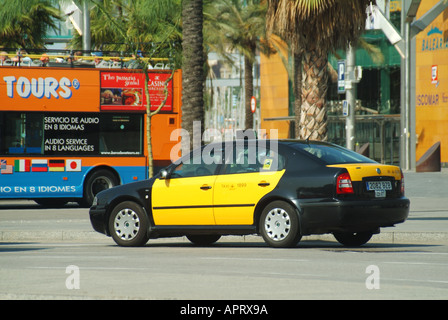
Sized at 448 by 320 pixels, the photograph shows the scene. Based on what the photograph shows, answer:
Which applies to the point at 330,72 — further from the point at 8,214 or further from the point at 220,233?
the point at 220,233

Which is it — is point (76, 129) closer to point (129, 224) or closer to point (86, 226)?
point (86, 226)

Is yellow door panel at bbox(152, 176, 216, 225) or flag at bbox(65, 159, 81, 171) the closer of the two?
yellow door panel at bbox(152, 176, 216, 225)

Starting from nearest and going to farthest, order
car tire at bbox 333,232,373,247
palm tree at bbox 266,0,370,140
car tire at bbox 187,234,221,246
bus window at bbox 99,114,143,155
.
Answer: car tire at bbox 333,232,373,247 < car tire at bbox 187,234,221,246 < palm tree at bbox 266,0,370,140 < bus window at bbox 99,114,143,155

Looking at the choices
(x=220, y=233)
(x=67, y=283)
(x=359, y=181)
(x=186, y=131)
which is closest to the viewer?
(x=67, y=283)

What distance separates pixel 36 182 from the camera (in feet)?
69.2

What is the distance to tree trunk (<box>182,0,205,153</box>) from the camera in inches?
755

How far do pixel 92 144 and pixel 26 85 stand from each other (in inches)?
84.6

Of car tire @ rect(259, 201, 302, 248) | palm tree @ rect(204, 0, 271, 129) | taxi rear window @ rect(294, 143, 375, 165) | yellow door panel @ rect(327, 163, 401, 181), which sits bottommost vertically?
car tire @ rect(259, 201, 302, 248)

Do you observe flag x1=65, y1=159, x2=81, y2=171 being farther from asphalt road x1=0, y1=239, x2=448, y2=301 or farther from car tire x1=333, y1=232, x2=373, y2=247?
car tire x1=333, y1=232, x2=373, y2=247

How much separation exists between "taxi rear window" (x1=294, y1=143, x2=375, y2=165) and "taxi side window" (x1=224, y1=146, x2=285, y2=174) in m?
0.34

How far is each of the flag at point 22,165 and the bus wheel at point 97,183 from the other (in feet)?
4.80

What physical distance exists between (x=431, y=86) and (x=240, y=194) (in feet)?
116

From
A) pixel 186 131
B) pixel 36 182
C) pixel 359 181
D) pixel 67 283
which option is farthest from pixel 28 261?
pixel 36 182

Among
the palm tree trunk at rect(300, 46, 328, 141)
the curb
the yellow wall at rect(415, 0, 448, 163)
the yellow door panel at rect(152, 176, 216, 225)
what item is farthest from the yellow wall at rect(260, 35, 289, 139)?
the yellow door panel at rect(152, 176, 216, 225)
